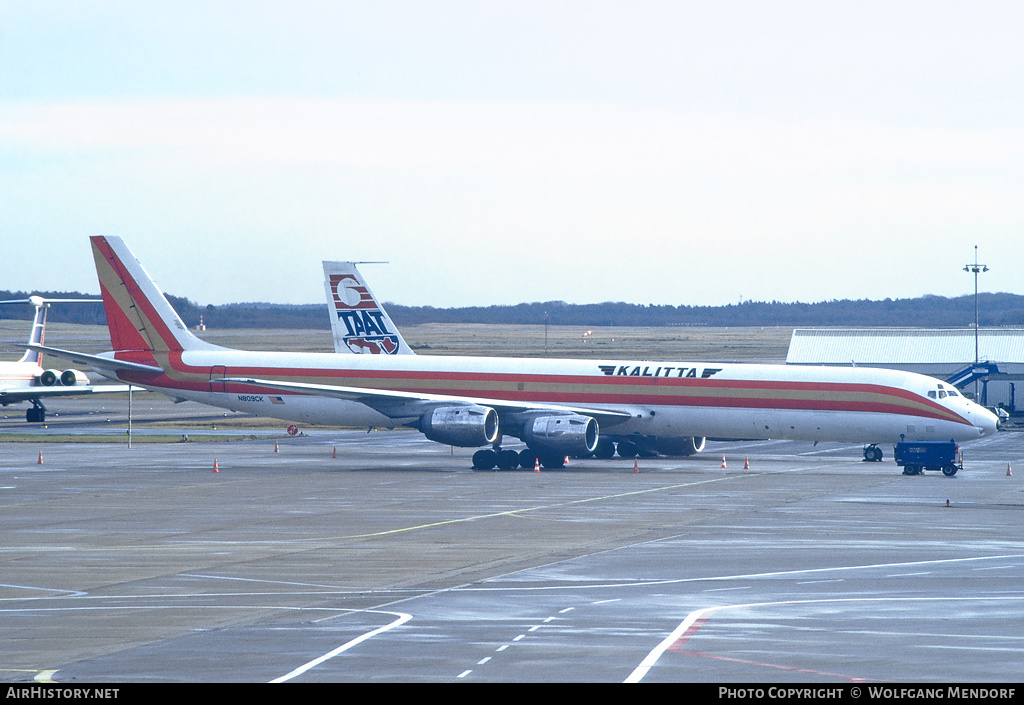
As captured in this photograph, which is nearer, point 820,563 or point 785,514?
point 820,563

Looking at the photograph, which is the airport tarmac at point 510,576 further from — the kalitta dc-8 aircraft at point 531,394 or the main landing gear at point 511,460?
the main landing gear at point 511,460

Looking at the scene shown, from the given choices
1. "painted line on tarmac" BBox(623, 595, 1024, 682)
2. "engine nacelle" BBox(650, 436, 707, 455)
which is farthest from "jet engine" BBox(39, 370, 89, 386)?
"painted line on tarmac" BBox(623, 595, 1024, 682)

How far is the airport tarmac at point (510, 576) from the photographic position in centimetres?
1567

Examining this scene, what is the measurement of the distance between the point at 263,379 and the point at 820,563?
1376 inches

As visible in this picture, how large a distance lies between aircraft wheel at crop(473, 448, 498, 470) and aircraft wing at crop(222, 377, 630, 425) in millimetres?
1832

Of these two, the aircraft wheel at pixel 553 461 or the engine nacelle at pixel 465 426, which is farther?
the aircraft wheel at pixel 553 461

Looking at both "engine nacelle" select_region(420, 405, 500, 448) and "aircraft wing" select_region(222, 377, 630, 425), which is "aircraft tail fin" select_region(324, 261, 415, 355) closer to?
"aircraft wing" select_region(222, 377, 630, 425)

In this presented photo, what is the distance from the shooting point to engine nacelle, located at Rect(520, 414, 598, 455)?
4775 centimetres

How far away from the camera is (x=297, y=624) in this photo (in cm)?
1827

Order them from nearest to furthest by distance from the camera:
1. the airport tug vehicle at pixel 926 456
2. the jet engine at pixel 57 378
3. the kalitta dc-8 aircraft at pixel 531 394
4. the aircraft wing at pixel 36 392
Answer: the airport tug vehicle at pixel 926 456 → the kalitta dc-8 aircraft at pixel 531 394 → the aircraft wing at pixel 36 392 → the jet engine at pixel 57 378

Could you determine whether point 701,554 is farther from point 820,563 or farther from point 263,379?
point 263,379

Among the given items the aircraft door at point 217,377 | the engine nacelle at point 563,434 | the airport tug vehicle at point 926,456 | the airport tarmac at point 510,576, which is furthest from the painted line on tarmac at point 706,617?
the aircraft door at point 217,377

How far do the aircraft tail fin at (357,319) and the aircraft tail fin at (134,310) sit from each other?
47.3 feet
